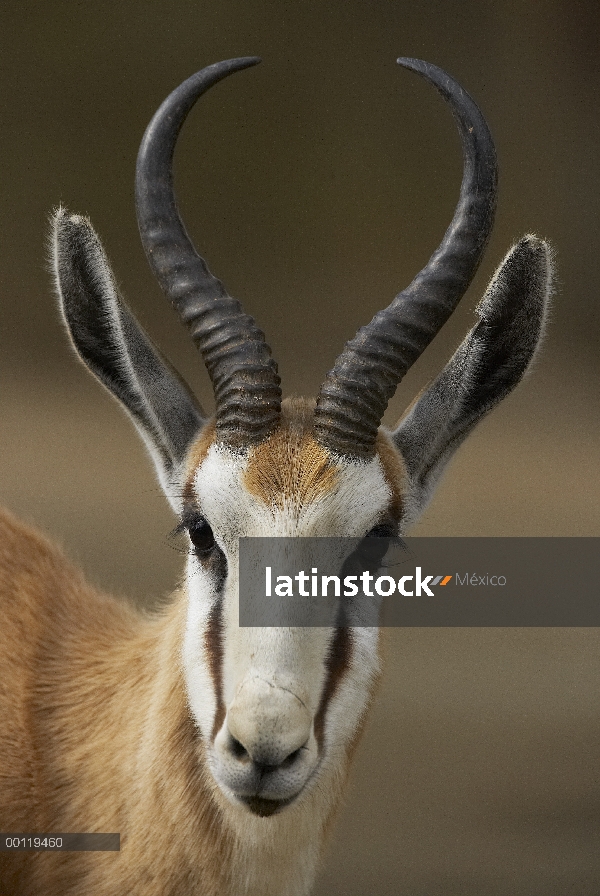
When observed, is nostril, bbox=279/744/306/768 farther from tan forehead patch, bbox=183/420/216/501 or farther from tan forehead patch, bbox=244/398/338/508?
tan forehead patch, bbox=183/420/216/501

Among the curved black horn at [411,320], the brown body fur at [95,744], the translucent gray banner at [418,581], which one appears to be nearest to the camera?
the translucent gray banner at [418,581]

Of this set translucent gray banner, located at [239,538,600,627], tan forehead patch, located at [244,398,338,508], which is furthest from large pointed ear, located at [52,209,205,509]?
translucent gray banner, located at [239,538,600,627]

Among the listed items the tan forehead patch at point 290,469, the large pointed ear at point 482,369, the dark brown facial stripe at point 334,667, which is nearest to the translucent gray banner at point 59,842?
the dark brown facial stripe at point 334,667

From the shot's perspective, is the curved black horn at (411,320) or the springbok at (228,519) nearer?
the springbok at (228,519)

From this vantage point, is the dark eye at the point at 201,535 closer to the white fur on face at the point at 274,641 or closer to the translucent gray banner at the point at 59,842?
the white fur on face at the point at 274,641

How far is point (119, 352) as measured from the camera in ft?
8.41

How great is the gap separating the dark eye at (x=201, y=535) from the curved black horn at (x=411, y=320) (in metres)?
0.33

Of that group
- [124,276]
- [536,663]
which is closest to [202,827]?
[536,663]

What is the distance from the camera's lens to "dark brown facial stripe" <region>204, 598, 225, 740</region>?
7.16 ft

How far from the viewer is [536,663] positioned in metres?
5.41

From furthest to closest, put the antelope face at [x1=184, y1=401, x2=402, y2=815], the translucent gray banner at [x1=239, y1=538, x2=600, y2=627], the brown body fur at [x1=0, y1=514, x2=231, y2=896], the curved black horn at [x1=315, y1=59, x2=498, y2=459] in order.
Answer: the brown body fur at [x1=0, y1=514, x2=231, y2=896] → the curved black horn at [x1=315, y1=59, x2=498, y2=459] → the translucent gray banner at [x1=239, y1=538, x2=600, y2=627] → the antelope face at [x1=184, y1=401, x2=402, y2=815]

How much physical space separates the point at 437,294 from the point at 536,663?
3.50 metres

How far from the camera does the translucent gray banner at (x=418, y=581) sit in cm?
214

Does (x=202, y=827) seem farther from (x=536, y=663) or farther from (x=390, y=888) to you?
(x=536, y=663)
